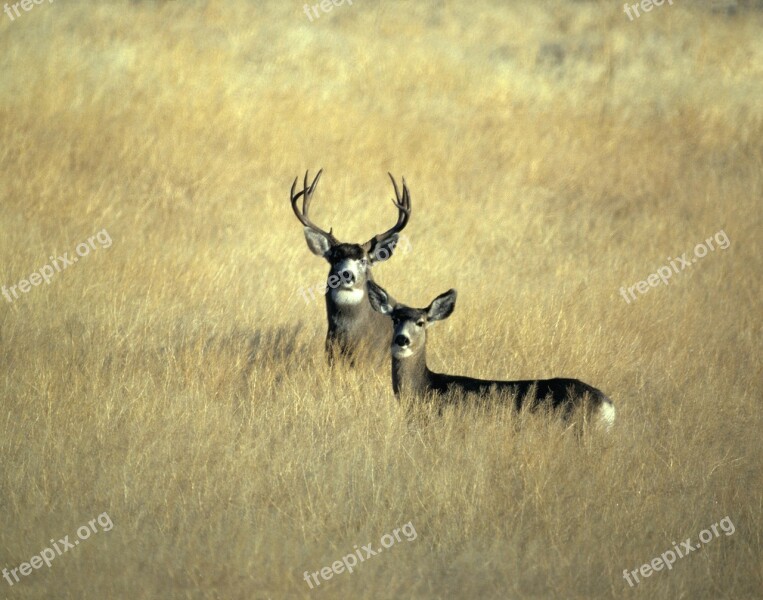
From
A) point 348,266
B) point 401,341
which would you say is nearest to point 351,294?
point 348,266

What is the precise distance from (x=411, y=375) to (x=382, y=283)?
11.0ft

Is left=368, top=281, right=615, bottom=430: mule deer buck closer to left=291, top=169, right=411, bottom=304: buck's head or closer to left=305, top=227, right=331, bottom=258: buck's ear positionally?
left=291, top=169, right=411, bottom=304: buck's head

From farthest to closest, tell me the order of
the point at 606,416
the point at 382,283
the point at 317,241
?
the point at 382,283, the point at 317,241, the point at 606,416

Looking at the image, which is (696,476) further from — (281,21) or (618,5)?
(618,5)

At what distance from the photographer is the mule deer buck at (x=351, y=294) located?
7.81m

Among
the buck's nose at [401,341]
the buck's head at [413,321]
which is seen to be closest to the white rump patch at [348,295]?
the buck's head at [413,321]

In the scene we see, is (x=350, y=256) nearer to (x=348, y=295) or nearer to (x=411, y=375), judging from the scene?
(x=348, y=295)

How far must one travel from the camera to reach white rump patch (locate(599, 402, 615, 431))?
21.2 feet

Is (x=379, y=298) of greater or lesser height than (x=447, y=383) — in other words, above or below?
above

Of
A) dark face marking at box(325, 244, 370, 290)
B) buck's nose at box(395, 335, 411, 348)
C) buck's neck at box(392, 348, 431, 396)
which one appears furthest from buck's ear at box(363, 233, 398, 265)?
buck's nose at box(395, 335, 411, 348)

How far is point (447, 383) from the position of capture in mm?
6914

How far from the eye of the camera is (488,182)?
44.9ft

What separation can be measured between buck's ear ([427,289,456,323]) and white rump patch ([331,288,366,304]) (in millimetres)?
1073

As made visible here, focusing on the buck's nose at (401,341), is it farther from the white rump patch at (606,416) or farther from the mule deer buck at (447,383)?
the white rump patch at (606,416)
